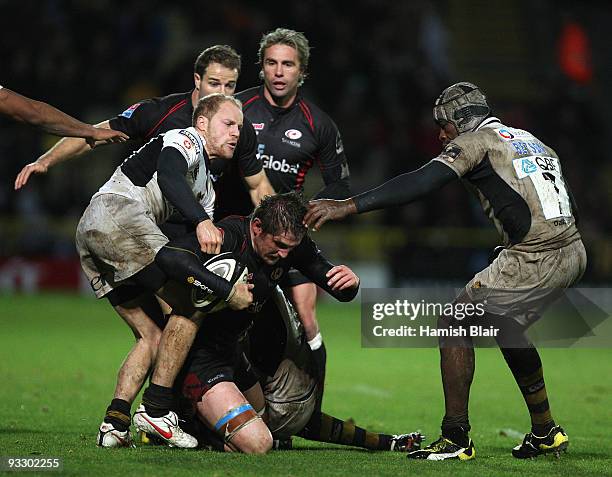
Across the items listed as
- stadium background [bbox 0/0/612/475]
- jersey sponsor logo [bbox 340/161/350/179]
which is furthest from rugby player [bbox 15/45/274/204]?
stadium background [bbox 0/0/612/475]

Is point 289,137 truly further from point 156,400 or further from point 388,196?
point 156,400

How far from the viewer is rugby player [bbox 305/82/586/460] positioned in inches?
254

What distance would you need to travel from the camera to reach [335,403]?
30.2 feet

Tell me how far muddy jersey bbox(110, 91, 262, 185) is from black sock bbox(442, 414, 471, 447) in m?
2.25

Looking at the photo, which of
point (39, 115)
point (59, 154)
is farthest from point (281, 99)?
point (39, 115)

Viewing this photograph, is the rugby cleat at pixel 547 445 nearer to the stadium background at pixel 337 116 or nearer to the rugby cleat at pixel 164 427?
the rugby cleat at pixel 164 427

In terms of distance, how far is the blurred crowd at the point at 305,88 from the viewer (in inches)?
761

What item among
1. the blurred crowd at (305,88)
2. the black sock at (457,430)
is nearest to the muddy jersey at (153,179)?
the black sock at (457,430)

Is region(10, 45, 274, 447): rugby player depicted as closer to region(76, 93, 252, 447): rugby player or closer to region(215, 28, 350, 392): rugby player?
region(76, 93, 252, 447): rugby player

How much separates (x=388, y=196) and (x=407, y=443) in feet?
5.18

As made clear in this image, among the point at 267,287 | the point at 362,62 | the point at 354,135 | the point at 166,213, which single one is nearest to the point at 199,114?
the point at 166,213

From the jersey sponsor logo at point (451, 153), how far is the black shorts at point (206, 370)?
1668 mm

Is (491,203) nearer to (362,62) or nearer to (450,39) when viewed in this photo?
Answer: (362,62)

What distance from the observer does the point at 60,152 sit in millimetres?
7617
